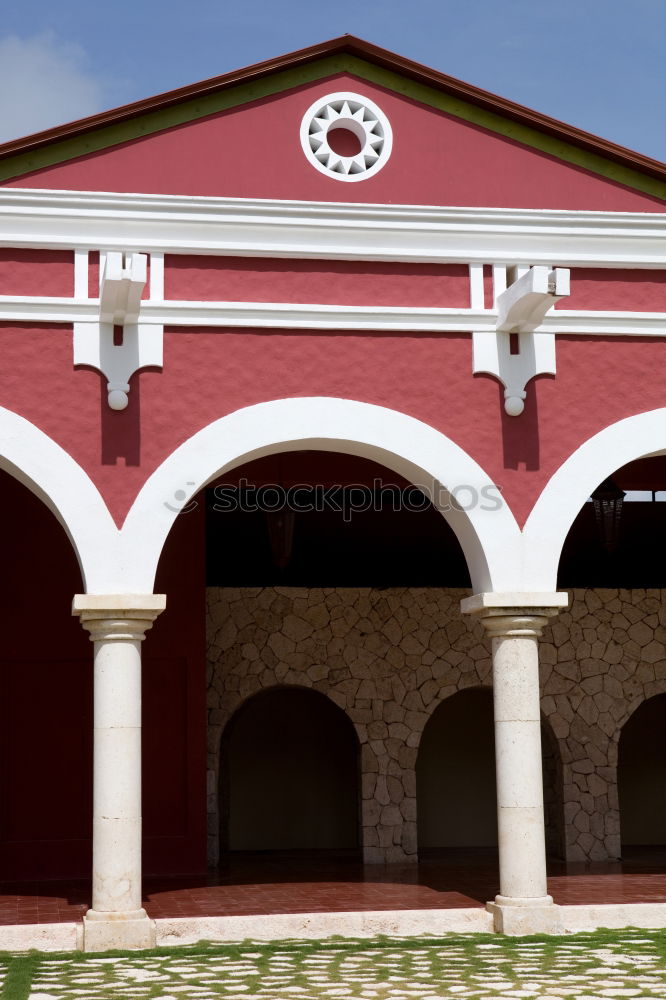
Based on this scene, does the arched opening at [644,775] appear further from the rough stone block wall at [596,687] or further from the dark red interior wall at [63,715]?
the dark red interior wall at [63,715]

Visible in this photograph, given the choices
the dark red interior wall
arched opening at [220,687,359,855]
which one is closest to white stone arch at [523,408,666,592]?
the dark red interior wall

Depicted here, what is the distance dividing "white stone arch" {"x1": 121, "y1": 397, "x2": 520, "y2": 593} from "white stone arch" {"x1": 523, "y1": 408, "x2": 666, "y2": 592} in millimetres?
150

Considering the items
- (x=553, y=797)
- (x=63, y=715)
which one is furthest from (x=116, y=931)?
(x=553, y=797)

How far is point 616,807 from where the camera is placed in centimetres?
1338

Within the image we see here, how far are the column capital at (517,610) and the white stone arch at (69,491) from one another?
2596 mm

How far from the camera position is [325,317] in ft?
29.7

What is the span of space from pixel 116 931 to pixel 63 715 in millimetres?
3887

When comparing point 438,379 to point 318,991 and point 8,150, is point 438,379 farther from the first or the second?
point 318,991

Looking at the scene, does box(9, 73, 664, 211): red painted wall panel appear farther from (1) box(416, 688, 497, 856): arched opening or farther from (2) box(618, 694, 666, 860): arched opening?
(2) box(618, 694, 666, 860): arched opening

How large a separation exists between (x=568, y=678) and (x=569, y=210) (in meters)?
5.88

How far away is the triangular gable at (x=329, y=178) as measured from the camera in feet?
29.5

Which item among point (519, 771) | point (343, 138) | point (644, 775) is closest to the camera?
point (519, 771)

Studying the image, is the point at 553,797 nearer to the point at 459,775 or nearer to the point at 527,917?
the point at 459,775

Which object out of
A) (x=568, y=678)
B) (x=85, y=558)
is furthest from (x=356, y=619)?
(x=85, y=558)
